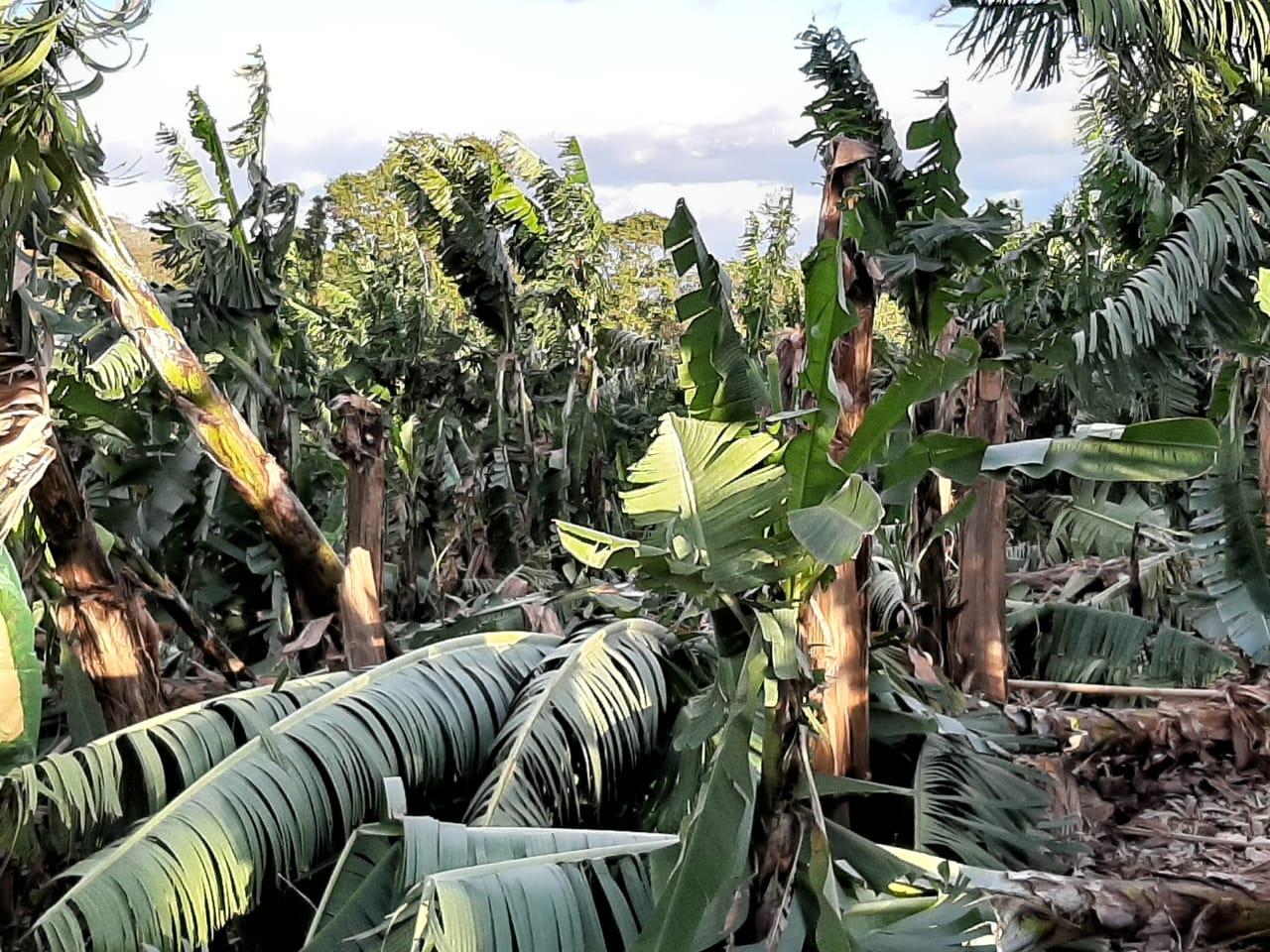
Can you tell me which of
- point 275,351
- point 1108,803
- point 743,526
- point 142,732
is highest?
point 275,351

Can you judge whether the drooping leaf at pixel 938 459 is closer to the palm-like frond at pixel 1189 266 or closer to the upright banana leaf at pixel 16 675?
the upright banana leaf at pixel 16 675

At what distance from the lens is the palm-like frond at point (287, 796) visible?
1531 mm

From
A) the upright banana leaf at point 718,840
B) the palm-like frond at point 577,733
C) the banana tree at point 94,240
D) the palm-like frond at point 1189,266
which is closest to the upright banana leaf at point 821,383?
the upright banana leaf at point 718,840

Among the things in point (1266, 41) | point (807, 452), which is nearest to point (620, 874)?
point (807, 452)

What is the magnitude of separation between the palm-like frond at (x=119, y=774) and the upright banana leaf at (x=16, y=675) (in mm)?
76

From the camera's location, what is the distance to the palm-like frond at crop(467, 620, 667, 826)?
6.29 ft

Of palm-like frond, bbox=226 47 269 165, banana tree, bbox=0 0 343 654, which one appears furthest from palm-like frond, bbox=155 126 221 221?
banana tree, bbox=0 0 343 654

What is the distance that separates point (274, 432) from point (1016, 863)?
3163 millimetres

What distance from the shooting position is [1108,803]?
8.88 ft

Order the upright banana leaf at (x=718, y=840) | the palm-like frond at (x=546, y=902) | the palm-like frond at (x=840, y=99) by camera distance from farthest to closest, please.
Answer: the palm-like frond at (x=840, y=99) → the upright banana leaf at (x=718, y=840) → the palm-like frond at (x=546, y=902)

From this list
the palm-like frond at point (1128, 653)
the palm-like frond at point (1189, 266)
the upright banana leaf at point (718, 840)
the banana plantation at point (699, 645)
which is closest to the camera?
the upright banana leaf at point (718, 840)

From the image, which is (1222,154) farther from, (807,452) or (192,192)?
(192,192)

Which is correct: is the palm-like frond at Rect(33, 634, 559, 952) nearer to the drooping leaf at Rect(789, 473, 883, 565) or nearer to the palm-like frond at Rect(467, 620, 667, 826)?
the palm-like frond at Rect(467, 620, 667, 826)

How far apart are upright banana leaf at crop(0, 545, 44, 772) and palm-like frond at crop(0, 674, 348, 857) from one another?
0.25ft
